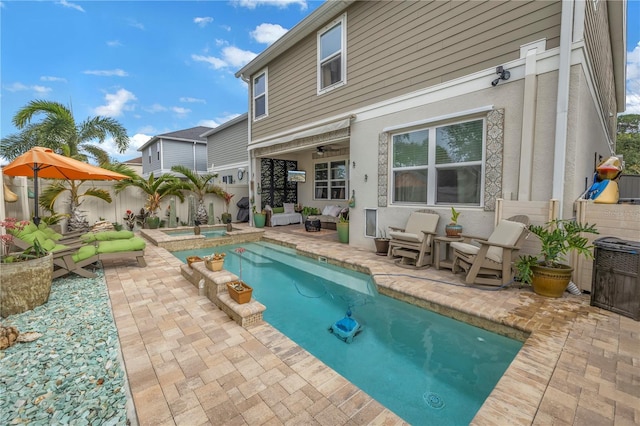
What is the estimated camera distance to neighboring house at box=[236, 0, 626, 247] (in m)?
4.12

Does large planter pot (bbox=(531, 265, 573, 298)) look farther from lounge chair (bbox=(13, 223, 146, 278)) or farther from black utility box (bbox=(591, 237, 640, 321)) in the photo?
lounge chair (bbox=(13, 223, 146, 278))

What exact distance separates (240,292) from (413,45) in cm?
579

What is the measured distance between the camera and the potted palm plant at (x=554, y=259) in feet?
11.6

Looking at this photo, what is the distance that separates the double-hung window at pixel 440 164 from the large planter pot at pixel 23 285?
6.10 meters

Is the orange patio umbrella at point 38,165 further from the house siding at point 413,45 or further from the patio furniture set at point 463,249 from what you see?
the patio furniture set at point 463,249

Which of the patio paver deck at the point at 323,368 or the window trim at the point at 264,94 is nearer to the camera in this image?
the patio paver deck at the point at 323,368

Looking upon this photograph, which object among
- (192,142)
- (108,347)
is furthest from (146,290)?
(192,142)

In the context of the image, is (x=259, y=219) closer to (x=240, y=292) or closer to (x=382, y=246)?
(x=382, y=246)

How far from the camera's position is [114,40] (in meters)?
10.2

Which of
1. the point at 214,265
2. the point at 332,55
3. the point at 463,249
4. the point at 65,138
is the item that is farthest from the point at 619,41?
the point at 65,138

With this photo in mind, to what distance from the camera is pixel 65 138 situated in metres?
8.90

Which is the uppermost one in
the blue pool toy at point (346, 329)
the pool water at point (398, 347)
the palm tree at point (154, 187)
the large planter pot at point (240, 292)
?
the palm tree at point (154, 187)

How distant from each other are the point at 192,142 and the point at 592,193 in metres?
20.8

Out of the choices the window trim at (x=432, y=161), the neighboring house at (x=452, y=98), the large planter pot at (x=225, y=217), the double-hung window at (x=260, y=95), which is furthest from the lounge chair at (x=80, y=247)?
the double-hung window at (x=260, y=95)
